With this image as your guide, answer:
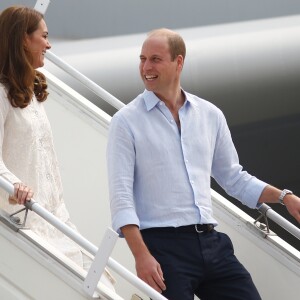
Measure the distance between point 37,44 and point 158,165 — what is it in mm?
520

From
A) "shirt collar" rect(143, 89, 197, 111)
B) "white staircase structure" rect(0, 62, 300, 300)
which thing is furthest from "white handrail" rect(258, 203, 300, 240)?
"shirt collar" rect(143, 89, 197, 111)

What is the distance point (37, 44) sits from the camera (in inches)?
139

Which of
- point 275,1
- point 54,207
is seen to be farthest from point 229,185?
point 275,1

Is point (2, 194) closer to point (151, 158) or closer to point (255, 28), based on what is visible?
point (151, 158)

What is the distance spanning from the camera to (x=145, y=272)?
321 centimetres

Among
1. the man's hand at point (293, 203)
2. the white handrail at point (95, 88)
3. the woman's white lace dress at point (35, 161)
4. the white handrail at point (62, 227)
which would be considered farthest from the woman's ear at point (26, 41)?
the white handrail at point (95, 88)

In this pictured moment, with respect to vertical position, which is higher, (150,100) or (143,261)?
(150,100)

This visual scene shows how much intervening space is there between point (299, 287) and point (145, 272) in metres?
0.91

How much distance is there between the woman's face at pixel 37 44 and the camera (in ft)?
11.5

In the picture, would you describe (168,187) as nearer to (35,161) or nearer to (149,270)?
(149,270)

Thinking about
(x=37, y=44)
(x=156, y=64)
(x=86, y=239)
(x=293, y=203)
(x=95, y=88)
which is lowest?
(x=86, y=239)

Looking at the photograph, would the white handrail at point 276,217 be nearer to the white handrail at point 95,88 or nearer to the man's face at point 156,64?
the man's face at point 156,64

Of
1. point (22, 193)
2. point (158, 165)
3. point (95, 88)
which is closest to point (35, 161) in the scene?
point (22, 193)

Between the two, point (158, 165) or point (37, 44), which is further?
point (37, 44)
